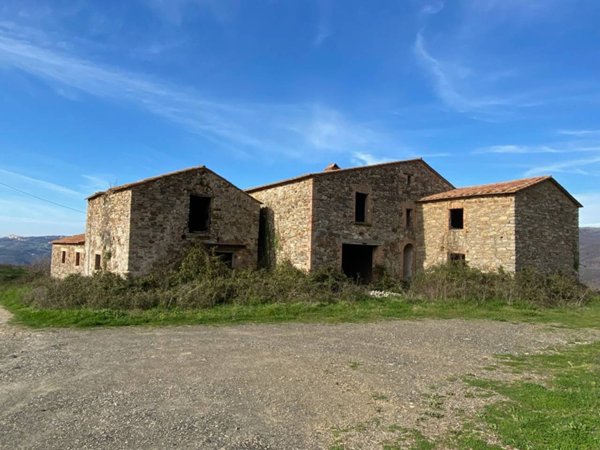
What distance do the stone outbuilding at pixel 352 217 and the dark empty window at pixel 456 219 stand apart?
153 centimetres

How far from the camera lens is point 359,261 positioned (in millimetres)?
21828

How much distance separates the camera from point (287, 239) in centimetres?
1964

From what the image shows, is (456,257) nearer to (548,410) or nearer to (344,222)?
(344,222)

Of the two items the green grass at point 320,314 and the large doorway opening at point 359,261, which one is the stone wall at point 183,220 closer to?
the green grass at point 320,314

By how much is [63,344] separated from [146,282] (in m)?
6.76

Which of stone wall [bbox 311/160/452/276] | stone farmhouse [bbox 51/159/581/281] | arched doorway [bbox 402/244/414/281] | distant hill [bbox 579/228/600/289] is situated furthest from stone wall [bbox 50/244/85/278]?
distant hill [bbox 579/228/600/289]

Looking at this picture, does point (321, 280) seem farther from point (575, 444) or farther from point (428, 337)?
point (575, 444)

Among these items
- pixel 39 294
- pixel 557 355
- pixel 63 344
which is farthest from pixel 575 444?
pixel 39 294

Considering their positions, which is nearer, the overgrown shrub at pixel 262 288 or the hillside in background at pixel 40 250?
the overgrown shrub at pixel 262 288

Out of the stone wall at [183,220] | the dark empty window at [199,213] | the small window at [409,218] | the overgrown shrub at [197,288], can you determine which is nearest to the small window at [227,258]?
the stone wall at [183,220]

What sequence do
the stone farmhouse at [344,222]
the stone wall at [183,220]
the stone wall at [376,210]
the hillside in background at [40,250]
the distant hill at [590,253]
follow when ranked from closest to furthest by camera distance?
the stone wall at [183,220]
the stone farmhouse at [344,222]
the stone wall at [376,210]
the distant hill at [590,253]
the hillside in background at [40,250]

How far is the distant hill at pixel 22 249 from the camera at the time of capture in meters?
84.8

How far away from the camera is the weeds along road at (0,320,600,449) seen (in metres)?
4.82

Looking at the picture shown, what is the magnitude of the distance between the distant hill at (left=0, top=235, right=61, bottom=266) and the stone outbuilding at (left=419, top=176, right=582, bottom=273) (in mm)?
75024
